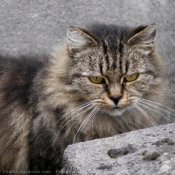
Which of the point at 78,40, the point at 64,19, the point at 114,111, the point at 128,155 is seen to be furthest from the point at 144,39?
the point at 64,19

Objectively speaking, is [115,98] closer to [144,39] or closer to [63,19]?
[144,39]

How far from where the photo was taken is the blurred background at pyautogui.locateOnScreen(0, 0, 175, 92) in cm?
581

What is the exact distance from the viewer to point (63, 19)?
5.96m

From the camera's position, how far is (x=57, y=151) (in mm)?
3596

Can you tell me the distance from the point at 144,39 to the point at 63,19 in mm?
2565

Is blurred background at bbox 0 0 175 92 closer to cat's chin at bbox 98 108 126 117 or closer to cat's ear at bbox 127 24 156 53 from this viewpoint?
cat's ear at bbox 127 24 156 53

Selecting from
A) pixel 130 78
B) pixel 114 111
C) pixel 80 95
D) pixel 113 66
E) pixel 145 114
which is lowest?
pixel 145 114

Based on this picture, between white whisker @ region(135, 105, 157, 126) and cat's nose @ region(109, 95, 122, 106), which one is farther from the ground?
cat's nose @ region(109, 95, 122, 106)

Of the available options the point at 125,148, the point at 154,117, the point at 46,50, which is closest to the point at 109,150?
the point at 125,148

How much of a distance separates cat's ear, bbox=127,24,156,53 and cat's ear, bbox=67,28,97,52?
1.08 ft

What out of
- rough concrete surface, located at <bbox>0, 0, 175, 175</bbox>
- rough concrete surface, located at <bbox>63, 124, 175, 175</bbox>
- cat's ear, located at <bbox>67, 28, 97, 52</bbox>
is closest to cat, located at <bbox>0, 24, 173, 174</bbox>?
cat's ear, located at <bbox>67, 28, 97, 52</bbox>

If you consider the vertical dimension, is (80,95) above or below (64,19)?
below

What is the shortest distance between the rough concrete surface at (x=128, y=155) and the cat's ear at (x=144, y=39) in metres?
0.78

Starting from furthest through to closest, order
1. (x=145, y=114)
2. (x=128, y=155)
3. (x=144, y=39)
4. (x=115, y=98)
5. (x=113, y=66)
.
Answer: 1. (x=145, y=114)
2. (x=144, y=39)
3. (x=113, y=66)
4. (x=115, y=98)
5. (x=128, y=155)
